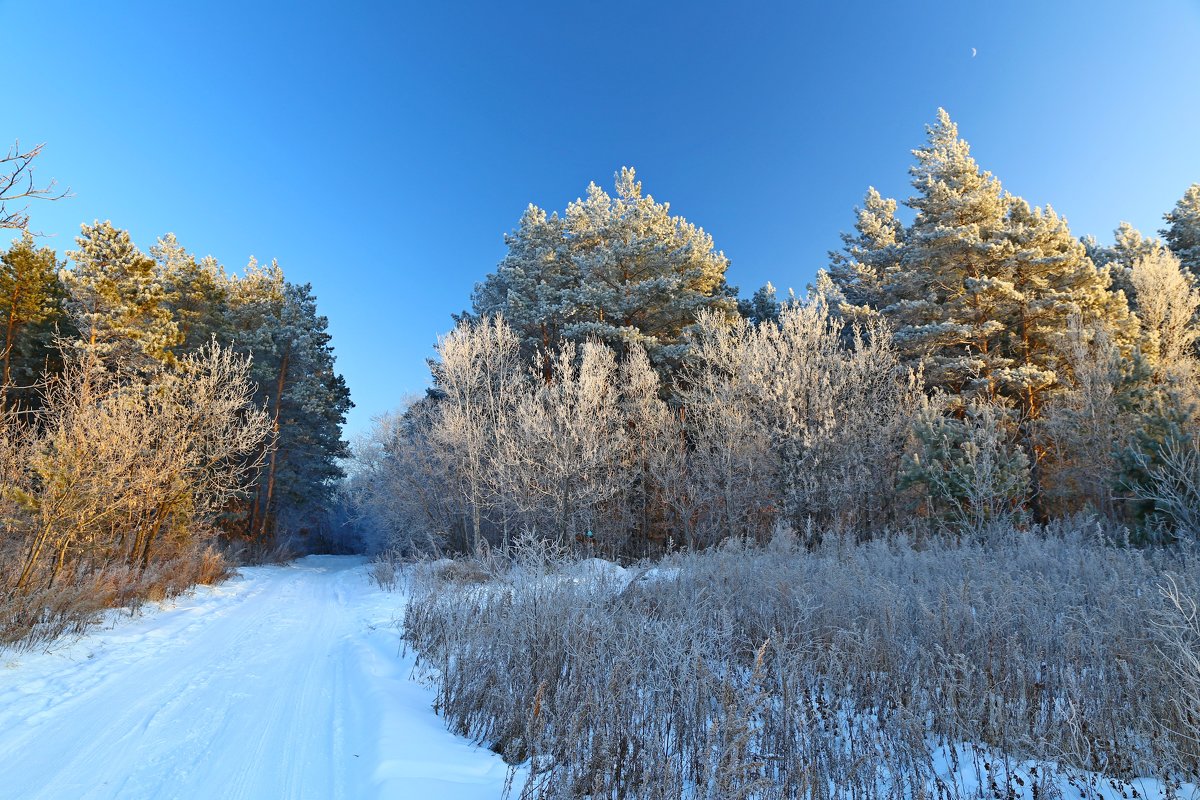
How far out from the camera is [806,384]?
1731cm

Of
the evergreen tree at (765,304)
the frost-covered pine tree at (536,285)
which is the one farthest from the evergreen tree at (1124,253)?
the frost-covered pine tree at (536,285)

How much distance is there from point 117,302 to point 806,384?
23.7m

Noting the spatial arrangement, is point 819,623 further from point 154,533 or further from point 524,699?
point 154,533

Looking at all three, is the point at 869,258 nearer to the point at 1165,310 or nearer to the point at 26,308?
the point at 1165,310

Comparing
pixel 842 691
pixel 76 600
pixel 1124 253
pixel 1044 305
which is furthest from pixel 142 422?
pixel 1124 253

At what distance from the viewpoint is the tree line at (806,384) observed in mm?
16453

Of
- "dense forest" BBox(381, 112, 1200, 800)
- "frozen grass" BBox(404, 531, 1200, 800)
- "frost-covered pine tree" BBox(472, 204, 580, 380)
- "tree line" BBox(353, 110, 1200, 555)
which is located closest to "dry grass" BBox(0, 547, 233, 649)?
"dense forest" BBox(381, 112, 1200, 800)

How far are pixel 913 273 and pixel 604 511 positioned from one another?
17010 mm

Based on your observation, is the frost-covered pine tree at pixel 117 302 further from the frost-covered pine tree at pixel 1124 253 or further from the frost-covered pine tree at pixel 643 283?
the frost-covered pine tree at pixel 1124 253

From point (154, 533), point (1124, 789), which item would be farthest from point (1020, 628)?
point (154, 533)

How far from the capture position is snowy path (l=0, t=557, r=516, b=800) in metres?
3.33

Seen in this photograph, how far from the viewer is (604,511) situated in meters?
20.7

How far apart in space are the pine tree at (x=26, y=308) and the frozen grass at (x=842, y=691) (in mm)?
22541

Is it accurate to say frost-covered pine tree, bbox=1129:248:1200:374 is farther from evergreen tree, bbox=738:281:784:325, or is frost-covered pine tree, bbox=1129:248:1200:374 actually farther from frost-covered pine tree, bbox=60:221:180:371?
frost-covered pine tree, bbox=60:221:180:371
